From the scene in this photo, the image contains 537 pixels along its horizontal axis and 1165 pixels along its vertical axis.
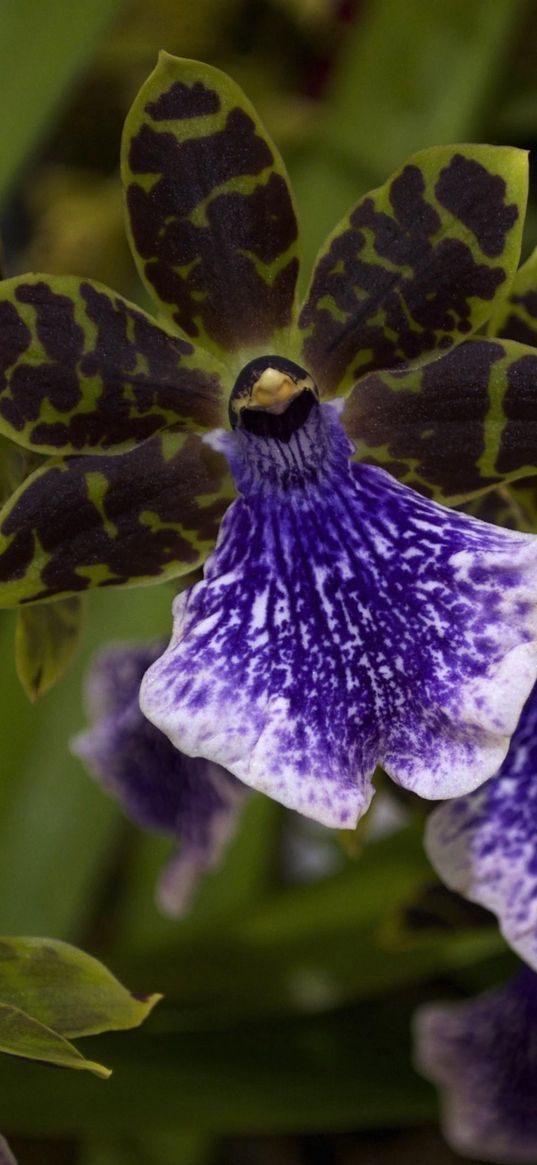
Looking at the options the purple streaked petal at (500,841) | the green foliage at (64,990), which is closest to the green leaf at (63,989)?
the green foliage at (64,990)

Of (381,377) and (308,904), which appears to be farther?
(308,904)

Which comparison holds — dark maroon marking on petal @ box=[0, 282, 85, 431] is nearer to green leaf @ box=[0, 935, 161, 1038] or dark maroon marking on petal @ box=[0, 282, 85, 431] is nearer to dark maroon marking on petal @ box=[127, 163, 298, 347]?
dark maroon marking on petal @ box=[127, 163, 298, 347]

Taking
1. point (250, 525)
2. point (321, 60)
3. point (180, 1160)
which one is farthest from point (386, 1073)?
point (321, 60)

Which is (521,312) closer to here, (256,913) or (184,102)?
(184,102)

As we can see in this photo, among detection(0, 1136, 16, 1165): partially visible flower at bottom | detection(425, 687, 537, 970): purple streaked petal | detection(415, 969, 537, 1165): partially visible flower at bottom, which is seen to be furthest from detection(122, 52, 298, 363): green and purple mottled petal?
detection(415, 969, 537, 1165): partially visible flower at bottom

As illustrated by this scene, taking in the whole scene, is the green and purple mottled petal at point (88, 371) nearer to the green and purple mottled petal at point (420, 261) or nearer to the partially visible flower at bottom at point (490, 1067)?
the green and purple mottled petal at point (420, 261)

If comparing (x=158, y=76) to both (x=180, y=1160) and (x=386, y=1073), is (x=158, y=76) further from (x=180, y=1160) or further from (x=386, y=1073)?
(x=180, y=1160)
